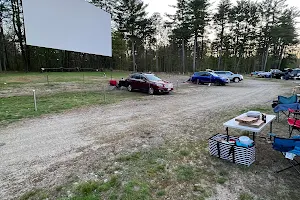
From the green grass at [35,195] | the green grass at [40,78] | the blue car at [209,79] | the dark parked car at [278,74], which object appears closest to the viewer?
the green grass at [35,195]

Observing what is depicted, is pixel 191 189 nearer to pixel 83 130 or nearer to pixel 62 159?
pixel 62 159

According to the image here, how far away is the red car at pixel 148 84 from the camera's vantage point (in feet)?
→ 36.2

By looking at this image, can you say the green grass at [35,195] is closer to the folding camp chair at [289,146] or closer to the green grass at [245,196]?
the green grass at [245,196]

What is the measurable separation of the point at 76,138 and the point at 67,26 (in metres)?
9.54

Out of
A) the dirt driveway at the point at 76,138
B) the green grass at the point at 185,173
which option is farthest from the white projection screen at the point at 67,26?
the green grass at the point at 185,173

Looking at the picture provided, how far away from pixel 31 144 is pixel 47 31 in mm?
8563

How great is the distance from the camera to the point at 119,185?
8.40ft

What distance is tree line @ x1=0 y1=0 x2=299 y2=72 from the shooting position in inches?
970

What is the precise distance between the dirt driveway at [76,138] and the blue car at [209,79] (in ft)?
31.2

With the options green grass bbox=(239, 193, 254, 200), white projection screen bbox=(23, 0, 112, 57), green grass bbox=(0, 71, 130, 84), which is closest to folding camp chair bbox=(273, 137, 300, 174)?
green grass bbox=(239, 193, 254, 200)

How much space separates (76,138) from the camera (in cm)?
428

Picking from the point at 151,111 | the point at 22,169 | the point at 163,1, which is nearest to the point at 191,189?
the point at 22,169

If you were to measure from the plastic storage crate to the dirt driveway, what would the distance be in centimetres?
102

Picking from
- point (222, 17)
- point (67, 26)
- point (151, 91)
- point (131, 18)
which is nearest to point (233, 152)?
point (151, 91)
